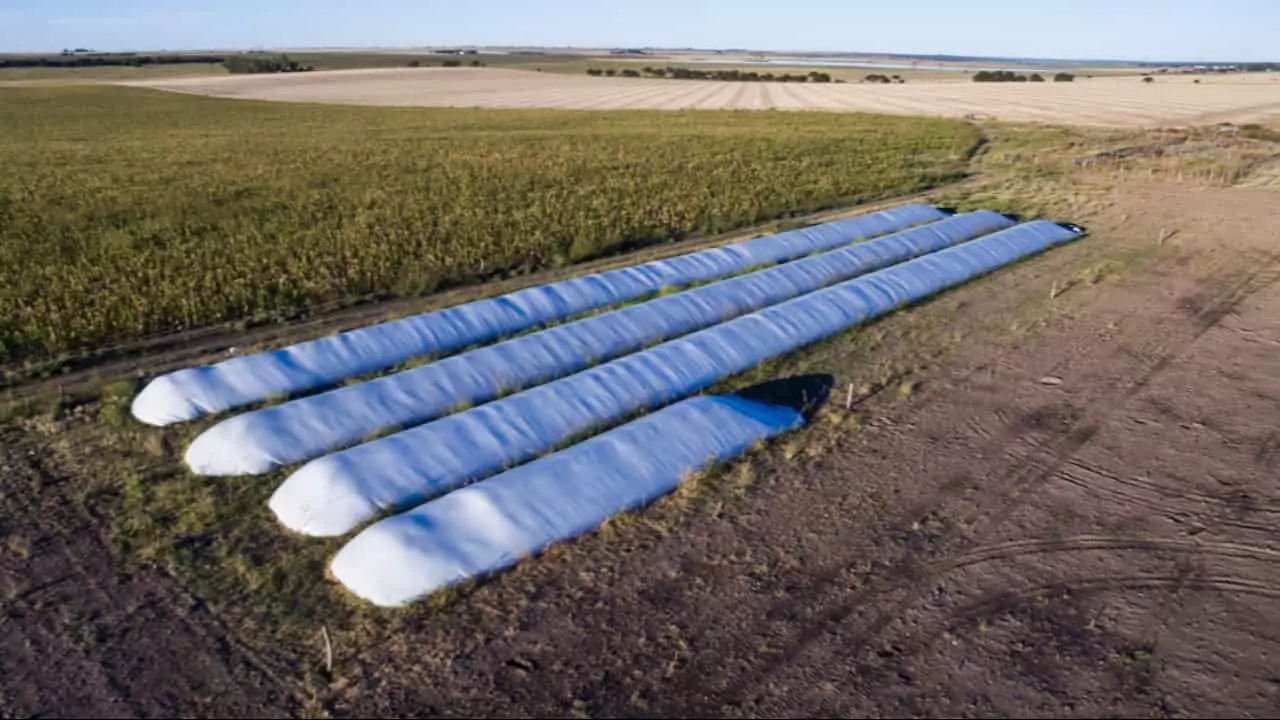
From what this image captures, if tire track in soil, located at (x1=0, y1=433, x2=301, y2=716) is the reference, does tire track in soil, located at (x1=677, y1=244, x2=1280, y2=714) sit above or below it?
below

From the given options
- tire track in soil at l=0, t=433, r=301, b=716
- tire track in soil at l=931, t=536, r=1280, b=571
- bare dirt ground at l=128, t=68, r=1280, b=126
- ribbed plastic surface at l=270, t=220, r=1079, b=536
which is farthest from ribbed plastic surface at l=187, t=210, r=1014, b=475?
bare dirt ground at l=128, t=68, r=1280, b=126

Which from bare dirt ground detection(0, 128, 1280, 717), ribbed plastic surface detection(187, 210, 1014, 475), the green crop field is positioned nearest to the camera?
bare dirt ground detection(0, 128, 1280, 717)

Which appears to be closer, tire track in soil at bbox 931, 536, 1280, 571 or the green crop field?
tire track in soil at bbox 931, 536, 1280, 571

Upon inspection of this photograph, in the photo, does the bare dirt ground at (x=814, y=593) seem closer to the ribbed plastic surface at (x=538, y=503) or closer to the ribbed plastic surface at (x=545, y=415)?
the ribbed plastic surface at (x=538, y=503)

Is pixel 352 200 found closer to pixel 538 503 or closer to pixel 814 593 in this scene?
pixel 538 503

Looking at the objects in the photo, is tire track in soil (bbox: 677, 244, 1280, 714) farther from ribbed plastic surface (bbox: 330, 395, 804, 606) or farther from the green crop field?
the green crop field

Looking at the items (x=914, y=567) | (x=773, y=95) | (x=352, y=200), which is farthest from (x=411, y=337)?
(x=773, y=95)
